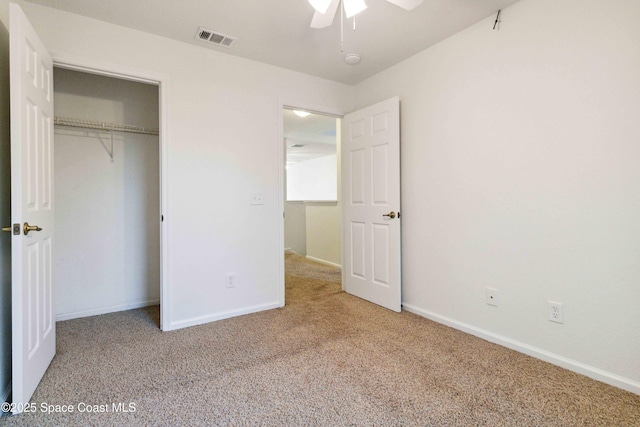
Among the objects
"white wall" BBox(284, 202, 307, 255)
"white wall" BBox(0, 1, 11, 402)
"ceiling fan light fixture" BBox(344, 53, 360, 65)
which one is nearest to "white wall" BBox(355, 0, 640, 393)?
"ceiling fan light fixture" BBox(344, 53, 360, 65)

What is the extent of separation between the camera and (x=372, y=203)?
10.3ft

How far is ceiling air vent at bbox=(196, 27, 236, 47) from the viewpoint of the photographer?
242cm

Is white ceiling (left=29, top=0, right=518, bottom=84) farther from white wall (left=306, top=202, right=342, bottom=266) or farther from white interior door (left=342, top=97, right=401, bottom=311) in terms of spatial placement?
white wall (left=306, top=202, right=342, bottom=266)

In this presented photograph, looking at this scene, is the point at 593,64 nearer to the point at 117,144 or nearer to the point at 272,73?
the point at 272,73

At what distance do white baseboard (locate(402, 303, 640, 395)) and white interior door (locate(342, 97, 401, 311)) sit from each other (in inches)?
19.7

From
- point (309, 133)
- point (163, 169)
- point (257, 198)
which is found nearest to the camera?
point (163, 169)

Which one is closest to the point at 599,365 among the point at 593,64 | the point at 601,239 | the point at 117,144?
the point at 601,239

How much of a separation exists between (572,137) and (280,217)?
2.26m

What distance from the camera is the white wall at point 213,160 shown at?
242 centimetres

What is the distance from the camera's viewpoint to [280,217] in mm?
3059

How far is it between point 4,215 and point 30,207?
0.20 metres

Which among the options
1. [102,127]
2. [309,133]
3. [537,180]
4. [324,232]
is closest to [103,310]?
[102,127]

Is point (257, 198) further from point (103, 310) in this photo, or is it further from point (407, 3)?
point (407, 3)

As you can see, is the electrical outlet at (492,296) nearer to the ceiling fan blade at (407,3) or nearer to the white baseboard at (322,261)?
the ceiling fan blade at (407,3)
